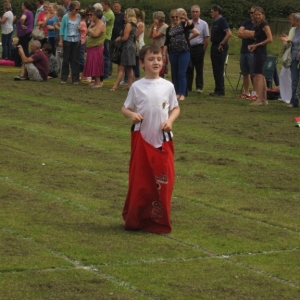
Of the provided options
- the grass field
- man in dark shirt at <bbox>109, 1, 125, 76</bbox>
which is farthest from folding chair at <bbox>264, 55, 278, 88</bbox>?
the grass field

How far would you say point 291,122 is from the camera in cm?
1664

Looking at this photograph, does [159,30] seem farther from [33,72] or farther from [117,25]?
Answer: [33,72]

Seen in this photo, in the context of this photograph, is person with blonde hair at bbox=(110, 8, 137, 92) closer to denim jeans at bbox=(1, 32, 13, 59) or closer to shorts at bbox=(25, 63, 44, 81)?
shorts at bbox=(25, 63, 44, 81)

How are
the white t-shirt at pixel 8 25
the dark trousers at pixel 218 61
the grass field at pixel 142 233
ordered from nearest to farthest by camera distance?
the grass field at pixel 142 233
the dark trousers at pixel 218 61
the white t-shirt at pixel 8 25

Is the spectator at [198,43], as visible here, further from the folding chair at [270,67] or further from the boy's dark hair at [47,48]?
the boy's dark hair at [47,48]

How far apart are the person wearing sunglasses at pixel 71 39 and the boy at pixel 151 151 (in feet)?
44.8

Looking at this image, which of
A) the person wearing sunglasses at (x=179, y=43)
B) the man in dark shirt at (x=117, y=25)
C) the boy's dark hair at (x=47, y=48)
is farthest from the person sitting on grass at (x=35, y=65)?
the person wearing sunglasses at (x=179, y=43)

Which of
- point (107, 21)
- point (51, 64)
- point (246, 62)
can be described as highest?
point (107, 21)

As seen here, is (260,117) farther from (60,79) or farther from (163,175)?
(163,175)

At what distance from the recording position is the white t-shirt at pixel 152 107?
821 centimetres

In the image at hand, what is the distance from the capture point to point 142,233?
8.28 meters

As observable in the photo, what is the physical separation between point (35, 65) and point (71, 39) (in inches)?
50.0

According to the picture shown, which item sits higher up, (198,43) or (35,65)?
(198,43)

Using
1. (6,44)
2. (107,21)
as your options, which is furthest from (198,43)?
(6,44)
